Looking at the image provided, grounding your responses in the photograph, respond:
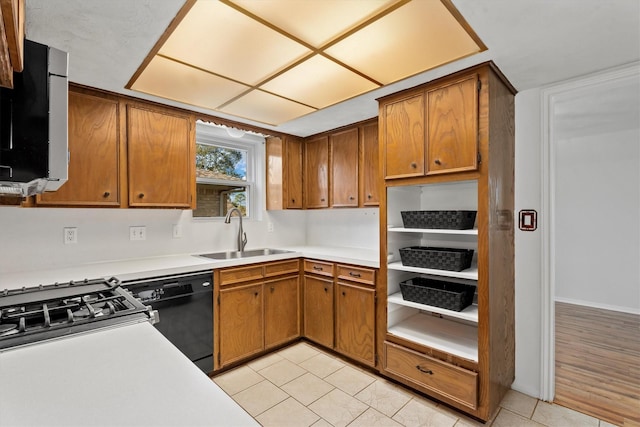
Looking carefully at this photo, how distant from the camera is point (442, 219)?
2203mm

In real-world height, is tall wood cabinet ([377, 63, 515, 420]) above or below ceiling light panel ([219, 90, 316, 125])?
below

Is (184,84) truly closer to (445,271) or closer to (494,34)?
(494,34)

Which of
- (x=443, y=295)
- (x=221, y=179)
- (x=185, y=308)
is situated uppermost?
(x=221, y=179)

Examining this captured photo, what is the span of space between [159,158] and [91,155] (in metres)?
0.44

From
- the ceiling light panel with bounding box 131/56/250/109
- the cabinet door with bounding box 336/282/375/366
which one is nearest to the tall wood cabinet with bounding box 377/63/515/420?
the cabinet door with bounding box 336/282/375/366

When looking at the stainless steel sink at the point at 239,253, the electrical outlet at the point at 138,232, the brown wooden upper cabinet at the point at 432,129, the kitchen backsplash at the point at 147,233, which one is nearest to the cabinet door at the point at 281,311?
the stainless steel sink at the point at 239,253

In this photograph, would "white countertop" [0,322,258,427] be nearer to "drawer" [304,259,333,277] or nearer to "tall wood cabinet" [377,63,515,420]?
"tall wood cabinet" [377,63,515,420]

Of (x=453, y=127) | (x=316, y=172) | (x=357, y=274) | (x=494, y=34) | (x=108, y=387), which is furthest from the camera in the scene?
(x=316, y=172)

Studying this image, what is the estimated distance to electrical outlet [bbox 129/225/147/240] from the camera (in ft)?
8.63

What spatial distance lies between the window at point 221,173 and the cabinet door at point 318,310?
115 centimetres

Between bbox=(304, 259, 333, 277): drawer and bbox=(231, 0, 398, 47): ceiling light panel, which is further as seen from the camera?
bbox=(304, 259, 333, 277): drawer

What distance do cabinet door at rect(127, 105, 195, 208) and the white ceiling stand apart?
364mm

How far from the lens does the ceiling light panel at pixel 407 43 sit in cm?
143

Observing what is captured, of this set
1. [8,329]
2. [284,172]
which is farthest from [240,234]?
[8,329]
